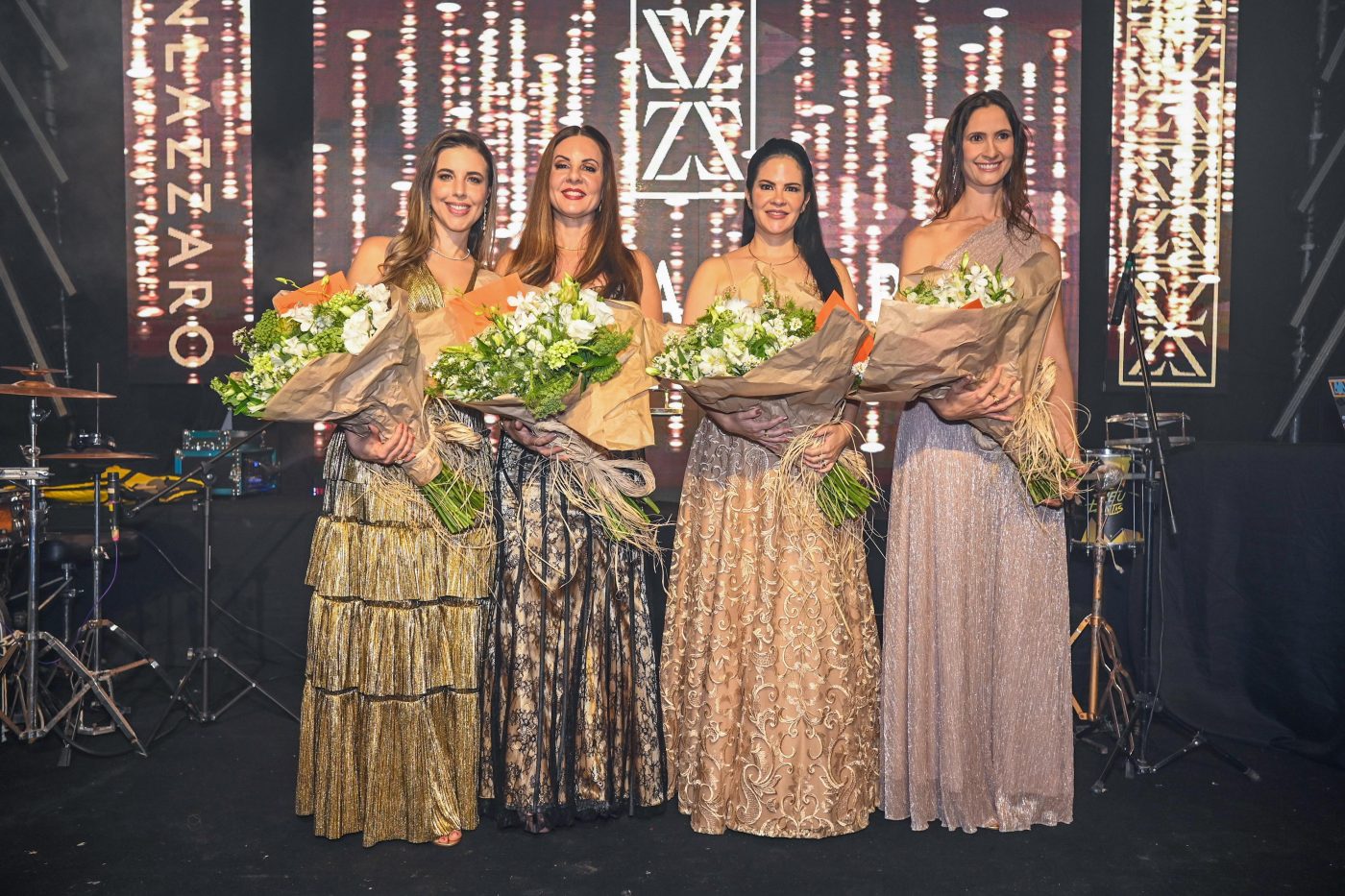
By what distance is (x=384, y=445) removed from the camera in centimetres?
274

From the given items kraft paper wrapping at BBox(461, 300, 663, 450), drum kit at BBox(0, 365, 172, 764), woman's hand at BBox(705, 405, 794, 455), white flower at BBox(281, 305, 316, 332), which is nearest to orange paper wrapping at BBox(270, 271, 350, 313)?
white flower at BBox(281, 305, 316, 332)

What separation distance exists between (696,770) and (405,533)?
1056 mm

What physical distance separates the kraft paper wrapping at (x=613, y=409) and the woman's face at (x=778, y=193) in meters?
0.65

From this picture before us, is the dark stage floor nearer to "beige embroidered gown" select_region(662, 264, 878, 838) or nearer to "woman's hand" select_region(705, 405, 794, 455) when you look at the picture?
"beige embroidered gown" select_region(662, 264, 878, 838)

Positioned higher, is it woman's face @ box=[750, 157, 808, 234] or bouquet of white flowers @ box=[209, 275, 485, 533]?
woman's face @ box=[750, 157, 808, 234]

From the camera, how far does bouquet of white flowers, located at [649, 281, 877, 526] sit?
2.58 m

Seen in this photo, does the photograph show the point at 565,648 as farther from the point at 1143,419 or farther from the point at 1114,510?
the point at 1143,419

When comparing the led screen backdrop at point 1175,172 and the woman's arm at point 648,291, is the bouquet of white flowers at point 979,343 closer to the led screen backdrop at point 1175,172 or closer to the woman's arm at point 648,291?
the woman's arm at point 648,291

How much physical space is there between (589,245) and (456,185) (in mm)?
419

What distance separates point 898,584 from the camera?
9.93 feet

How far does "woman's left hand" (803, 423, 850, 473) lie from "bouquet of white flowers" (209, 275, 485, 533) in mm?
1032

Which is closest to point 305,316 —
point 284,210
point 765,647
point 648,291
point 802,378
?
point 648,291

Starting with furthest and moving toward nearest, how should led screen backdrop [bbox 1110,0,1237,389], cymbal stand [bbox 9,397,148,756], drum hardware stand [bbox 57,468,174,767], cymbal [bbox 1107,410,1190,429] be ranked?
led screen backdrop [bbox 1110,0,1237,389] < cymbal [bbox 1107,410,1190,429] < drum hardware stand [bbox 57,468,174,767] < cymbal stand [bbox 9,397,148,756]

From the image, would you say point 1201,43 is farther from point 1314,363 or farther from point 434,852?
point 434,852
